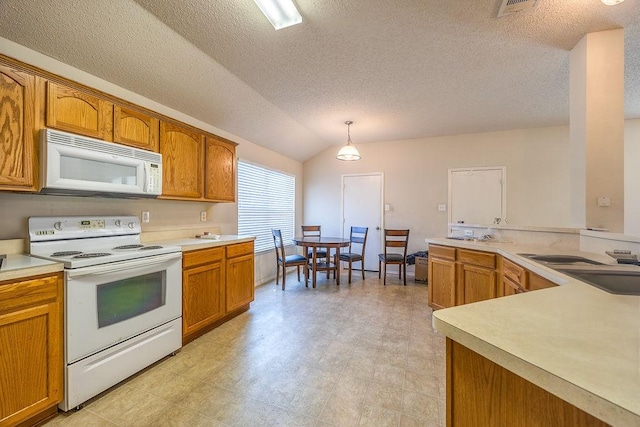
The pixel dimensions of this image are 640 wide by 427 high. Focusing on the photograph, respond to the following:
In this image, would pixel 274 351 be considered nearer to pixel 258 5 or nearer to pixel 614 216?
pixel 258 5

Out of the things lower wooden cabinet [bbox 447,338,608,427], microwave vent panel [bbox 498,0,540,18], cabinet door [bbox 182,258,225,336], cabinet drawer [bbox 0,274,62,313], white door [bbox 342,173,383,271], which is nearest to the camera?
lower wooden cabinet [bbox 447,338,608,427]

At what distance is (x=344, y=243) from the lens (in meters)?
4.15

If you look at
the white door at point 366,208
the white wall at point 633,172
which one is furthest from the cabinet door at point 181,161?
the white wall at point 633,172

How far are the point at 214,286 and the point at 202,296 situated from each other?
0.54ft

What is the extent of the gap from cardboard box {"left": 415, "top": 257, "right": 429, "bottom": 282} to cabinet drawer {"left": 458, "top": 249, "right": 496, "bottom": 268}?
1.65 m

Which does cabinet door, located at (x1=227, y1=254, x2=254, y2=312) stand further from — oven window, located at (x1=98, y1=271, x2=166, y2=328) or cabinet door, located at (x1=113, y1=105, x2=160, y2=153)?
cabinet door, located at (x1=113, y1=105, x2=160, y2=153)

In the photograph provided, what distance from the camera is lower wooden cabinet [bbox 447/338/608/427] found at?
2.01 ft

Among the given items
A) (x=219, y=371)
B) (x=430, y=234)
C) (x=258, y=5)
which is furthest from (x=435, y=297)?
(x=258, y=5)

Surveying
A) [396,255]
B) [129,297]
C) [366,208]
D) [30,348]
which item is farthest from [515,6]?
[366,208]

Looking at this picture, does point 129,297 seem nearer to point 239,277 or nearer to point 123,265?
point 123,265

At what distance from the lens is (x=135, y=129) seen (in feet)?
7.30

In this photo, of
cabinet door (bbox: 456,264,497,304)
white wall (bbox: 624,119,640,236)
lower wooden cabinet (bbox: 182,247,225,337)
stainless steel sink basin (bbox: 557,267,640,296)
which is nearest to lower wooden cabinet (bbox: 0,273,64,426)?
lower wooden cabinet (bbox: 182,247,225,337)

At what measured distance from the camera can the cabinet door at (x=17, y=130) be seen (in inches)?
60.7

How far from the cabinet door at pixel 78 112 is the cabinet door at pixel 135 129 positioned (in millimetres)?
47
